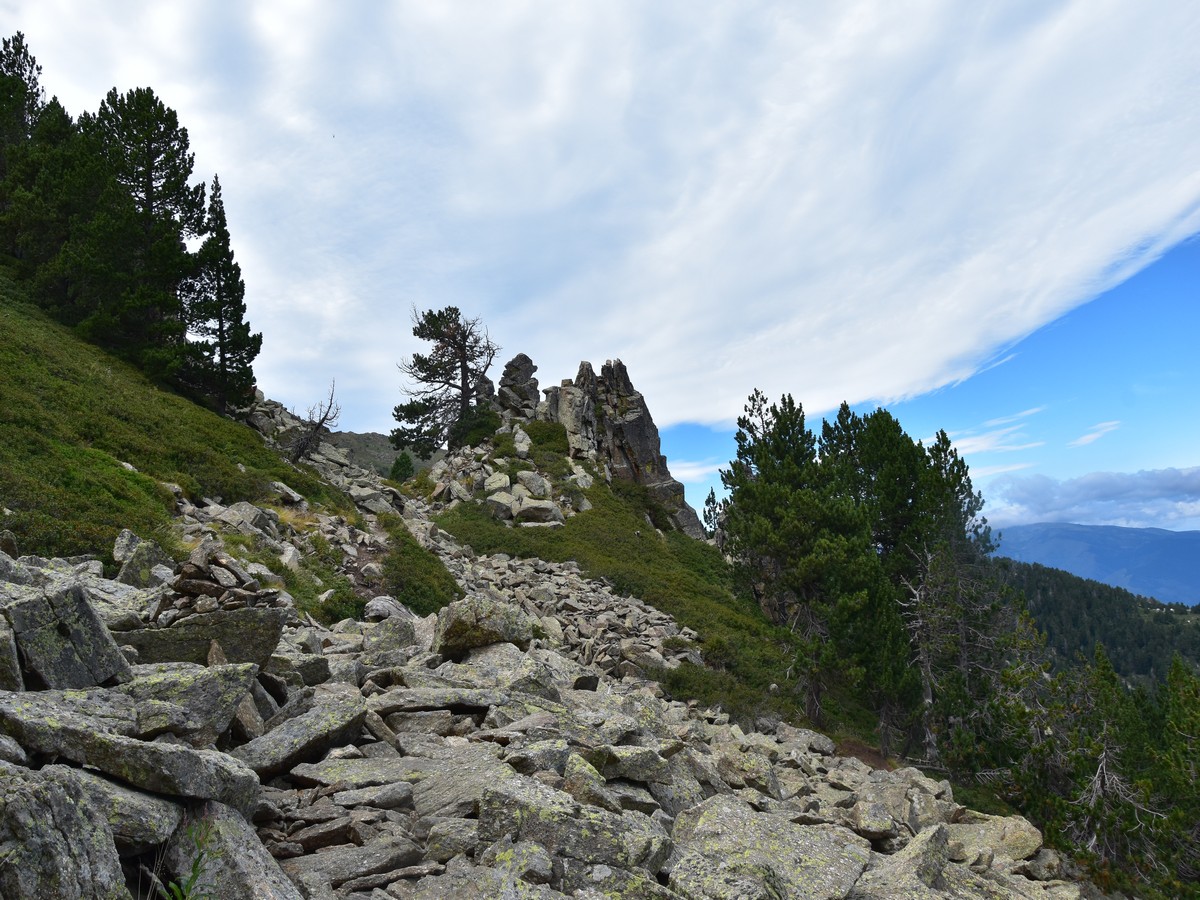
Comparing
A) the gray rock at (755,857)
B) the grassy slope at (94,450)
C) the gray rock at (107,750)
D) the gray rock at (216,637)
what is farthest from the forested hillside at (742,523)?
the gray rock at (755,857)

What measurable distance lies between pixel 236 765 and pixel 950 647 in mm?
25349

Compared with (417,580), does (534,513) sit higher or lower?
higher

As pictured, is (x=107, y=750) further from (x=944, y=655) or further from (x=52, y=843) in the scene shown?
(x=944, y=655)

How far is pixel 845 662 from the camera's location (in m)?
23.2

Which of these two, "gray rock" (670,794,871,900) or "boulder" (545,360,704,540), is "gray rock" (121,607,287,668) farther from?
"boulder" (545,360,704,540)

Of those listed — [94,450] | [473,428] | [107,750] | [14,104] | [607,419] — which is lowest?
[107,750]

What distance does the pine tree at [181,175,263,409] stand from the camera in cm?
3422

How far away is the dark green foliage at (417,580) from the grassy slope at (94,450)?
4982 millimetres

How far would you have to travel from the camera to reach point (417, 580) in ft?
67.7

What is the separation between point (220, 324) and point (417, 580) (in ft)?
78.5

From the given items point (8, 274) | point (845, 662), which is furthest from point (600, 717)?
point (8, 274)

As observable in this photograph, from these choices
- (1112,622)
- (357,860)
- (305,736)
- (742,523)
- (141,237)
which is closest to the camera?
(357,860)

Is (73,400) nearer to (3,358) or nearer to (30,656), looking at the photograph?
(3,358)

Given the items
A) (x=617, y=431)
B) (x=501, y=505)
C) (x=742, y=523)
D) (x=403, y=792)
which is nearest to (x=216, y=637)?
(x=403, y=792)
